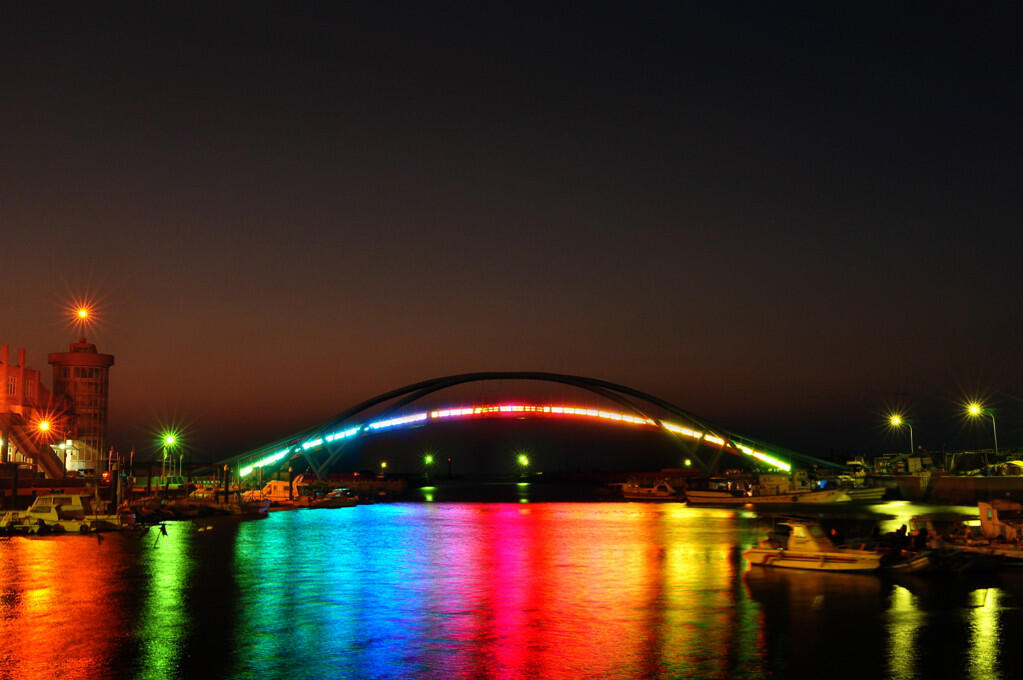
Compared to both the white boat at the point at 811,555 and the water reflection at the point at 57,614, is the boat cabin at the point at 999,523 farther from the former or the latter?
the water reflection at the point at 57,614

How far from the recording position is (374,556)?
47.8m

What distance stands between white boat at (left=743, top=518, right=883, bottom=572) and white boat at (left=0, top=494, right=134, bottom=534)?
41.2 m

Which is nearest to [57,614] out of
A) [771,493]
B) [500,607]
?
[500,607]

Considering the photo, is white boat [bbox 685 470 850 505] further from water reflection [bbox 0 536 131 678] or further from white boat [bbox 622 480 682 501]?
water reflection [bbox 0 536 131 678]

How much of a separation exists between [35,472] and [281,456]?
52573 millimetres

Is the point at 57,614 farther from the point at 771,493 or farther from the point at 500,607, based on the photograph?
the point at 771,493

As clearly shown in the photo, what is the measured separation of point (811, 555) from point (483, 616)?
49.8 feet

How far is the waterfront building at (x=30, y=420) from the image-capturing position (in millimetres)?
84562

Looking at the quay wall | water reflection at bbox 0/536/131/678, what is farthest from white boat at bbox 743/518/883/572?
the quay wall

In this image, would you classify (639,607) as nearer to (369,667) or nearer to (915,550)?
(369,667)

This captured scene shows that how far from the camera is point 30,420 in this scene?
91.1 m

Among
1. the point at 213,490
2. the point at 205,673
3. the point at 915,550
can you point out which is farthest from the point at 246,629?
the point at 213,490

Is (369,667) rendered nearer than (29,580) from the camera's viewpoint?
Yes

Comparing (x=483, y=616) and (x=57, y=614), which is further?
(x=483, y=616)
